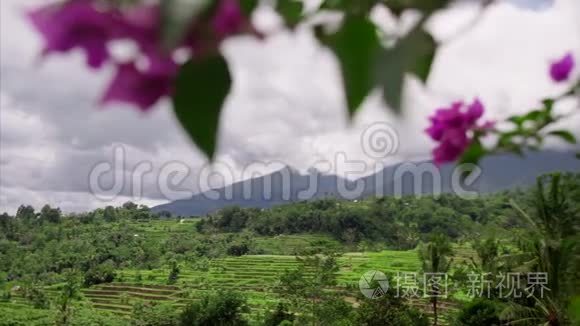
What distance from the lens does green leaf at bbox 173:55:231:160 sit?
0.13 meters

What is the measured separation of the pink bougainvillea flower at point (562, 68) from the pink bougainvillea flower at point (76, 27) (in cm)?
38

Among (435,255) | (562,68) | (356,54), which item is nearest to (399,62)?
(356,54)

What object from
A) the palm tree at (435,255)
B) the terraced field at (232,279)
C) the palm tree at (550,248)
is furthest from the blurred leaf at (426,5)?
the terraced field at (232,279)

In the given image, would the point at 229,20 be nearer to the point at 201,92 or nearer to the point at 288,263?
the point at 201,92

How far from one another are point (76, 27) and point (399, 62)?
0.22 feet

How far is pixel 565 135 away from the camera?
440 mm

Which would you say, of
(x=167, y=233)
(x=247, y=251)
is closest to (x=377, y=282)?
(x=247, y=251)

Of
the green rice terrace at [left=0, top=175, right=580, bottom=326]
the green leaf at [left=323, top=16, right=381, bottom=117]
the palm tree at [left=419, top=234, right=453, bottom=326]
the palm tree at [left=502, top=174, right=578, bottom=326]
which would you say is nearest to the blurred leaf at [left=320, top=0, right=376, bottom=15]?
the green leaf at [left=323, top=16, right=381, bottom=117]

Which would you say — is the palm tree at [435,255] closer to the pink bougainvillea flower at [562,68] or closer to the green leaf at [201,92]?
the pink bougainvillea flower at [562,68]

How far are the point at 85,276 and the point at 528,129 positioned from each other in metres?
24.1

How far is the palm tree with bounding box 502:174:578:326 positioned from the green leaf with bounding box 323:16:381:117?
7743mm

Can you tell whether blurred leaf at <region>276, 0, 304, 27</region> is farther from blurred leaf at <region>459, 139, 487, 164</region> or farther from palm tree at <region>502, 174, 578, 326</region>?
palm tree at <region>502, 174, 578, 326</region>

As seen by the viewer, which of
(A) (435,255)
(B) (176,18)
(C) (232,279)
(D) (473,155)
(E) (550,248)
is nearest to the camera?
(B) (176,18)

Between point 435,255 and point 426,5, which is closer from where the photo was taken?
point 426,5
